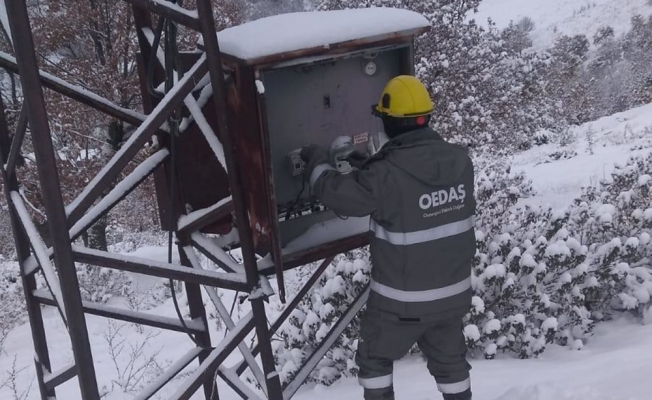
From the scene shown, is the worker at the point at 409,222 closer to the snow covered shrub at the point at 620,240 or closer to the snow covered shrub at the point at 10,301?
the snow covered shrub at the point at 620,240

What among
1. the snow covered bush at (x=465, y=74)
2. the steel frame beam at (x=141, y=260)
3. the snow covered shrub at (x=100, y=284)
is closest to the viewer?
the steel frame beam at (x=141, y=260)

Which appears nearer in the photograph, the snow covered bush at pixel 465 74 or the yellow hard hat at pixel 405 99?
the yellow hard hat at pixel 405 99

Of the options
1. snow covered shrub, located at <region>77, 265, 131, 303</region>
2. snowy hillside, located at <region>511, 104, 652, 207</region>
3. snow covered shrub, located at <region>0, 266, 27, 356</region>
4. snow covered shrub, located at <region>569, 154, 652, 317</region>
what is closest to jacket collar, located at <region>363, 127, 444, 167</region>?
snow covered shrub, located at <region>569, 154, 652, 317</region>

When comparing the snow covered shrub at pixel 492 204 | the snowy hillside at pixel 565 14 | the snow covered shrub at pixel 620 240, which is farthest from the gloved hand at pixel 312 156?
the snowy hillside at pixel 565 14

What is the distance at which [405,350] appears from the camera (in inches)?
122

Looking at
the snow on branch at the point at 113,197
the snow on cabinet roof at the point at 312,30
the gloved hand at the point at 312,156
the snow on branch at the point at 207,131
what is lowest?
the snow on branch at the point at 113,197

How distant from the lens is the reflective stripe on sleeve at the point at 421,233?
9.27ft

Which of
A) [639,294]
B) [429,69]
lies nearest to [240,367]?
[639,294]

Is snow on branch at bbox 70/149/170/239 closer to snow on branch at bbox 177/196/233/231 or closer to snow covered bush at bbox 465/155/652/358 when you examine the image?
snow on branch at bbox 177/196/233/231

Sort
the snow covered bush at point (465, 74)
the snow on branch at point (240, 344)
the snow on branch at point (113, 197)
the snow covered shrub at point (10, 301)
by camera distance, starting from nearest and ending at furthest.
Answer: the snow on branch at point (113, 197) → the snow on branch at point (240, 344) → the snow covered shrub at point (10, 301) → the snow covered bush at point (465, 74)

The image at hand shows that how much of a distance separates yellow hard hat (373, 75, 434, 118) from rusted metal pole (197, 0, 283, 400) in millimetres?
741

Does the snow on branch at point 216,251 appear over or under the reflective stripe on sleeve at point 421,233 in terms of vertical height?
under

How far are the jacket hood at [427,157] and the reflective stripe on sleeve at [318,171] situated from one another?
249 millimetres

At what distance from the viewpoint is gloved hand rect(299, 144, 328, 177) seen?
9.48ft
